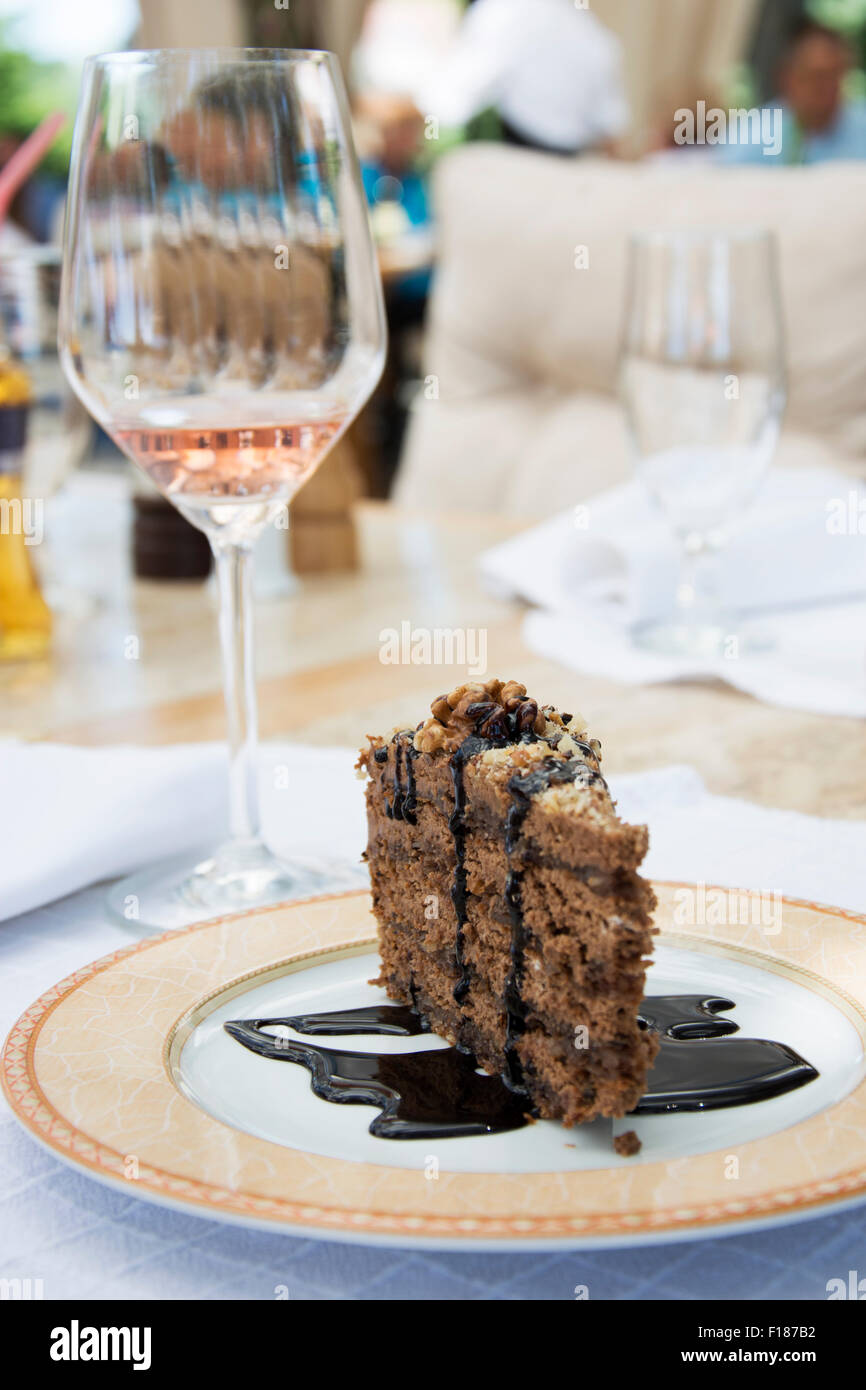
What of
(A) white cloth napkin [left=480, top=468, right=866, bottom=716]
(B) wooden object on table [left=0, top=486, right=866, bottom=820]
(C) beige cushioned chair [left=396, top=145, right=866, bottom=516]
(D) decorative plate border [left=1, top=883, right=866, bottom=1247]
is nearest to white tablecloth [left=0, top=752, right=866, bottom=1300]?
(D) decorative plate border [left=1, top=883, right=866, bottom=1247]

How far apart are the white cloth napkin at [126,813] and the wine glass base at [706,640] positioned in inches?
14.7

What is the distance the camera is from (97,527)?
195cm

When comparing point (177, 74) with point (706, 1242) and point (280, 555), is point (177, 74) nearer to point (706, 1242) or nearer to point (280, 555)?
point (706, 1242)

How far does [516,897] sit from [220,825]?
13.5 inches

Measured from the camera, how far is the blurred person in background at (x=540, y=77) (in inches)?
174

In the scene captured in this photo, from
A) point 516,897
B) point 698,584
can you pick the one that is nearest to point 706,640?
point 698,584

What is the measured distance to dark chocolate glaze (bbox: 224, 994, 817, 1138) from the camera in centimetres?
53

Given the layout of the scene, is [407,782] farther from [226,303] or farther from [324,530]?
[324,530]

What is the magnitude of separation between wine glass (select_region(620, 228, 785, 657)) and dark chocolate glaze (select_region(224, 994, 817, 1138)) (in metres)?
0.69

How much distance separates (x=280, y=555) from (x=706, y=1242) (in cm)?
122

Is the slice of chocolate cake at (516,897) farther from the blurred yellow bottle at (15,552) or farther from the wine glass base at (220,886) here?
the blurred yellow bottle at (15,552)

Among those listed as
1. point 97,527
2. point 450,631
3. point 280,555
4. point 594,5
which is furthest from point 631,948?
point 594,5

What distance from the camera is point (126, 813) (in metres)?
0.84

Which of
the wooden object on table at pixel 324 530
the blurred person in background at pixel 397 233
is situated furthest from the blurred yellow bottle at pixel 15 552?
the blurred person in background at pixel 397 233
